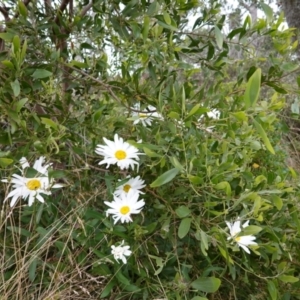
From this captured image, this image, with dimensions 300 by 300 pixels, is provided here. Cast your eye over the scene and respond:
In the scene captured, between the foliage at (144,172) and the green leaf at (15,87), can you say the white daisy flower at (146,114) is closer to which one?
the foliage at (144,172)

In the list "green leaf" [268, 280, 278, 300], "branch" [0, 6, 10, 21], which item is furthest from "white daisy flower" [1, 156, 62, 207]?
"green leaf" [268, 280, 278, 300]

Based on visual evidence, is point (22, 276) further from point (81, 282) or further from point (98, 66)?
point (98, 66)

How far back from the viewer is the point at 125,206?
1009 millimetres

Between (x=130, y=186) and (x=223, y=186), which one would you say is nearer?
(x=223, y=186)

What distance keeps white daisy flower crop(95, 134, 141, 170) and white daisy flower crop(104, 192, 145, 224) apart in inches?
2.7

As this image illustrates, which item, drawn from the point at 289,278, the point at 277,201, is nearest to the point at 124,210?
the point at 277,201

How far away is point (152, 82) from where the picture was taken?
1.15m

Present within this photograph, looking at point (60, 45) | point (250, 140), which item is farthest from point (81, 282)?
point (60, 45)

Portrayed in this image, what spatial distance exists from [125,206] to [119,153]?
0.39ft

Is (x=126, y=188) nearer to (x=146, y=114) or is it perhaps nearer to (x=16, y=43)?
(x=146, y=114)

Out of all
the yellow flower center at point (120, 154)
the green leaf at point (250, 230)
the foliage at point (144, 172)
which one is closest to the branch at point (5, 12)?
the foliage at point (144, 172)

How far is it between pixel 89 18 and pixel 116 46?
157 millimetres

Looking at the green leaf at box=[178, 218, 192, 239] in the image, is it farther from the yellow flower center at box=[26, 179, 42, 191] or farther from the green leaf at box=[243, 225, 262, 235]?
the yellow flower center at box=[26, 179, 42, 191]

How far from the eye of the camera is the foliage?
99 cm
